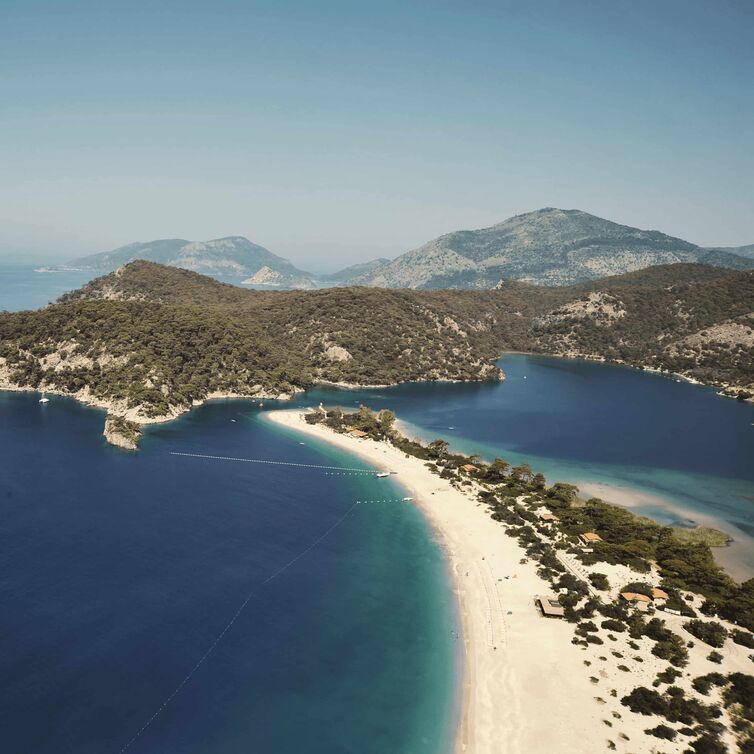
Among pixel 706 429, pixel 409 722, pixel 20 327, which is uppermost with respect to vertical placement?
pixel 20 327

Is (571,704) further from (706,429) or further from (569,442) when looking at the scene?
(706,429)

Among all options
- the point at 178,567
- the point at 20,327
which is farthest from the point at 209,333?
the point at 178,567

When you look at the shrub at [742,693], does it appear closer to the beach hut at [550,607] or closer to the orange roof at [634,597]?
the orange roof at [634,597]

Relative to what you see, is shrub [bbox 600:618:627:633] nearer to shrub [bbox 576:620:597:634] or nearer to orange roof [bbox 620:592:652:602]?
shrub [bbox 576:620:597:634]

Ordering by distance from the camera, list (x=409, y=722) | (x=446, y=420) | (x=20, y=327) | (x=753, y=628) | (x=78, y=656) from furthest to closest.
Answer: (x=20, y=327), (x=446, y=420), (x=753, y=628), (x=78, y=656), (x=409, y=722)

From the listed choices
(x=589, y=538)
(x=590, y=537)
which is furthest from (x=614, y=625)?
(x=590, y=537)

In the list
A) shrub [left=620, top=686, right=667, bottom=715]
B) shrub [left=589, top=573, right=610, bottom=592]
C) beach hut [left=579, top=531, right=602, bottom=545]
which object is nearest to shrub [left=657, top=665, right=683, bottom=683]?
shrub [left=620, top=686, right=667, bottom=715]

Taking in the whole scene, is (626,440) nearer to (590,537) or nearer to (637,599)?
(590,537)
